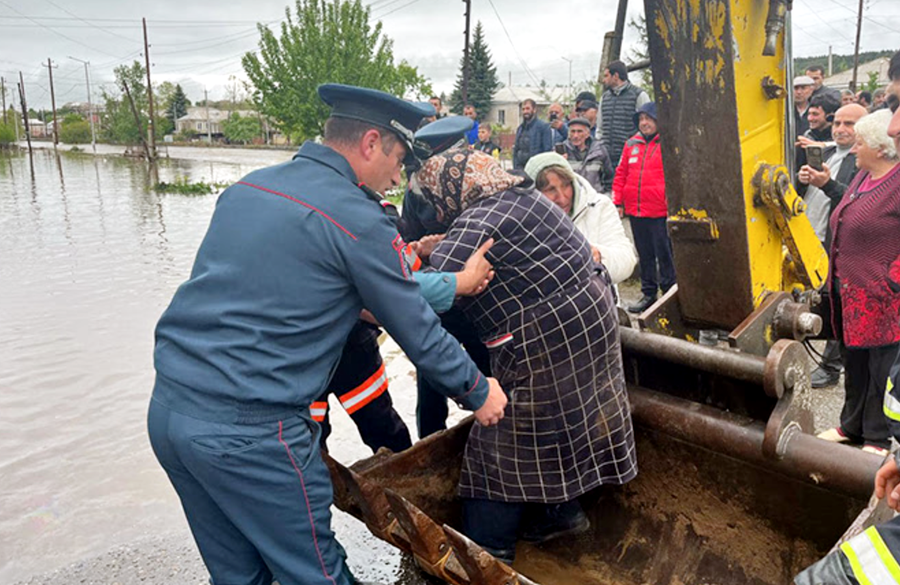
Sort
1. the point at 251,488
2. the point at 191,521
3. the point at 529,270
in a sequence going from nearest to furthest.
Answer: the point at 251,488, the point at 191,521, the point at 529,270

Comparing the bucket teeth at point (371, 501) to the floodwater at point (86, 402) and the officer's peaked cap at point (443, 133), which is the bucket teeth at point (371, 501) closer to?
the floodwater at point (86, 402)

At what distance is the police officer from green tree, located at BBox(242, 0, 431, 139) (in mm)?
28065

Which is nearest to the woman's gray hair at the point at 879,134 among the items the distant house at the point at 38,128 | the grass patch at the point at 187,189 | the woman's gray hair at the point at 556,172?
the woman's gray hair at the point at 556,172

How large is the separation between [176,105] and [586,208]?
100 meters

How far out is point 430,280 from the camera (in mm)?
2496

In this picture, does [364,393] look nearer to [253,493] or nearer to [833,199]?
[253,493]

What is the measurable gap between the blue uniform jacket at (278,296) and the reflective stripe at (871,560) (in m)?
1.22

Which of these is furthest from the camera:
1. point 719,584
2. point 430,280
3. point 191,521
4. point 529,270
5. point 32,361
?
point 32,361

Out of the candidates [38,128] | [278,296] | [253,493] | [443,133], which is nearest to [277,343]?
[278,296]

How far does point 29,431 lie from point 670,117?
434 centimetres

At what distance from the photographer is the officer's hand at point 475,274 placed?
99.8 inches

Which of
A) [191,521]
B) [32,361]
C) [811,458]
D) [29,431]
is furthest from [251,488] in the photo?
[32,361]

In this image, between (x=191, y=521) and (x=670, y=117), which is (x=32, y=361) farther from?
(x=670, y=117)

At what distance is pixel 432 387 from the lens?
148 inches
